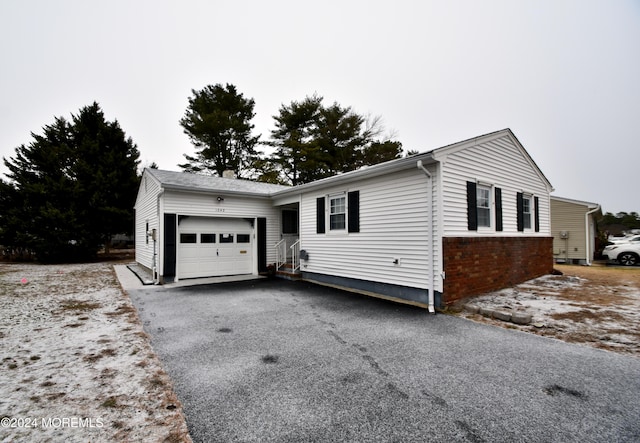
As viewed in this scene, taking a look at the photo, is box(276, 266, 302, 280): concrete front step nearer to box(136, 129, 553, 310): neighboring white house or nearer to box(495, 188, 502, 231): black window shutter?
box(136, 129, 553, 310): neighboring white house

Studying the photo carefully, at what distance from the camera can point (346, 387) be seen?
118 inches

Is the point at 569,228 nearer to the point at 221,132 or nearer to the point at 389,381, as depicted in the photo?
the point at 389,381

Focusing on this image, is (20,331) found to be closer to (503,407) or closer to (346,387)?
(346,387)

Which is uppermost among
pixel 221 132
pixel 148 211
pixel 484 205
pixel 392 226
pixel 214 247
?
pixel 221 132

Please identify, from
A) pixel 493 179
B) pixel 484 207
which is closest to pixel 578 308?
pixel 484 207

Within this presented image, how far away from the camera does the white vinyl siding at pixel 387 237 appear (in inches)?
253

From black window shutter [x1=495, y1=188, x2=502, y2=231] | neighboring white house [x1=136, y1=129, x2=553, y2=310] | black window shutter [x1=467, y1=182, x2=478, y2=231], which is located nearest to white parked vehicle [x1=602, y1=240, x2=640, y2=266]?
neighboring white house [x1=136, y1=129, x2=553, y2=310]

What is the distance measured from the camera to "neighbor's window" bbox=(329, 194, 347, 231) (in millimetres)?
8641

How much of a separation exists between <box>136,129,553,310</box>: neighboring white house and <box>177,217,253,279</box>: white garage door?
37 millimetres

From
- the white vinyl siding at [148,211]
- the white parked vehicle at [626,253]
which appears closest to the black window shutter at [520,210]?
the white parked vehicle at [626,253]

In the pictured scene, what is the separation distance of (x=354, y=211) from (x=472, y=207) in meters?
2.96

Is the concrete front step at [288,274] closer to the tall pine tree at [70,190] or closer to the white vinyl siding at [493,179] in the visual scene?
the white vinyl siding at [493,179]

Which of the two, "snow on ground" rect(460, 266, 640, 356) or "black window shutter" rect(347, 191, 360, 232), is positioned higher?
"black window shutter" rect(347, 191, 360, 232)

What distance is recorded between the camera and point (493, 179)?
7.79 metres
